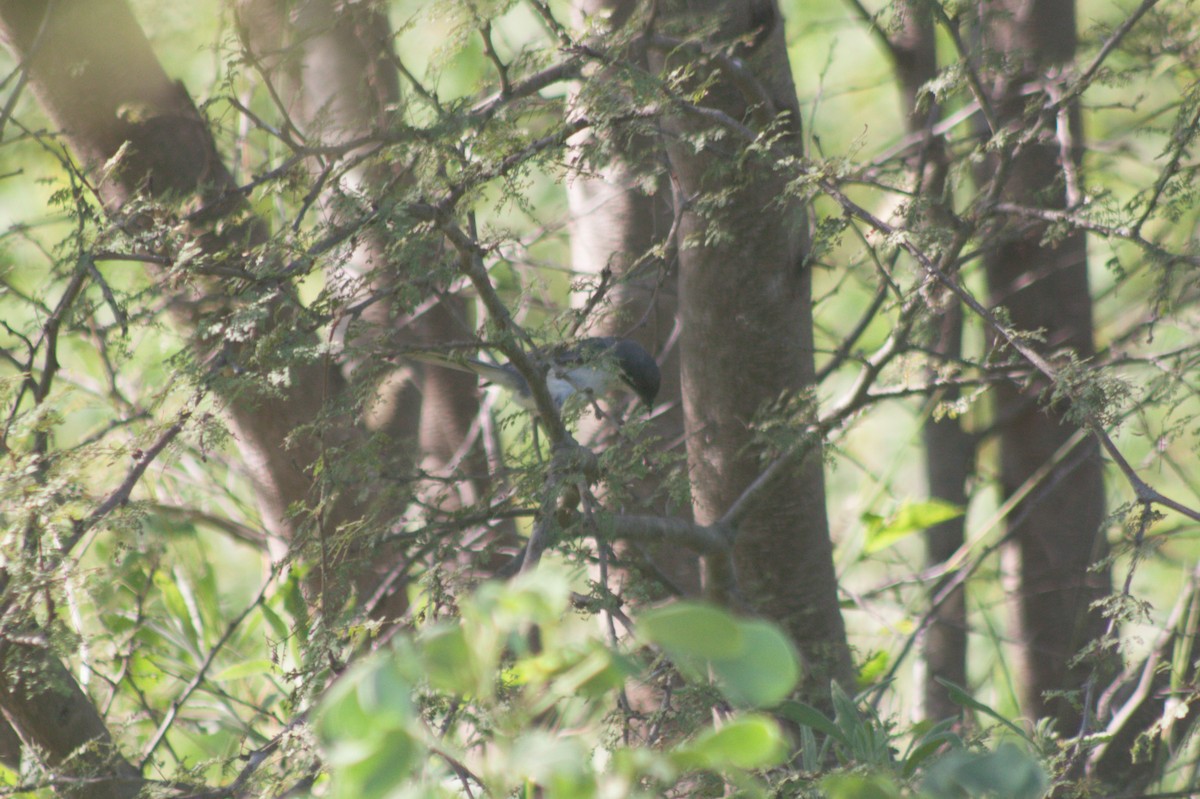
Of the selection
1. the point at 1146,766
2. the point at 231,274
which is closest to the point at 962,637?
the point at 1146,766

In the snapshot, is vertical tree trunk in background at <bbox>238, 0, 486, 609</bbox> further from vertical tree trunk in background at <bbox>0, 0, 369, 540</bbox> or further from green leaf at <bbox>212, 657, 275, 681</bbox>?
green leaf at <bbox>212, 657, 275, 681</bbox>

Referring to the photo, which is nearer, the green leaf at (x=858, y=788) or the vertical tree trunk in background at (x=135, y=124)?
the green leaf at (x=858, y=788)

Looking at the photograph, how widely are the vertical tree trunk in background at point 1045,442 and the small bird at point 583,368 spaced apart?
1.08 metres

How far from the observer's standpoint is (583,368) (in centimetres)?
191

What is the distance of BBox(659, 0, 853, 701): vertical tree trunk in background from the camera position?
196cm

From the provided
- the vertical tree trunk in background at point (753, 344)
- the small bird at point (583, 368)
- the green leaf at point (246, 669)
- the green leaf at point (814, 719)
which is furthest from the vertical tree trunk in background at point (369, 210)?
the green leaf at point (814, 719)

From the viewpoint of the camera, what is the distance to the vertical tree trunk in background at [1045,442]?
282 cm

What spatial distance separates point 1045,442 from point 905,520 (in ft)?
1.64

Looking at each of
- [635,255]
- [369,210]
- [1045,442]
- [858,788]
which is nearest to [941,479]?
[1045,442]

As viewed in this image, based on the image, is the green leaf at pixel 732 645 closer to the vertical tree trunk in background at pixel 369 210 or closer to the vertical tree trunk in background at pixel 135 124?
the vertical tree trunk in background at pixel 369 210

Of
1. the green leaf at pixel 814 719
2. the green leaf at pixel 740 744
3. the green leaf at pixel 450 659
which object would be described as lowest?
the green leaf at pixel 814 719

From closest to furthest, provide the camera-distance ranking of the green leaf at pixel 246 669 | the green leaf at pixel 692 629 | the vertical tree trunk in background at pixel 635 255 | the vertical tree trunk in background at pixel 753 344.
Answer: the green leaf at pixel 692 629
the vertical tree trunk in background at pixel 753 344
the vertical tree trunk in background at pixel 635 255
the green leaf at pixel 246 669

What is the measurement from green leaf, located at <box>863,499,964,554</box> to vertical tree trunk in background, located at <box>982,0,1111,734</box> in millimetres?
212

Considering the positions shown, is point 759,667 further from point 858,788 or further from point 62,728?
point 62,728
